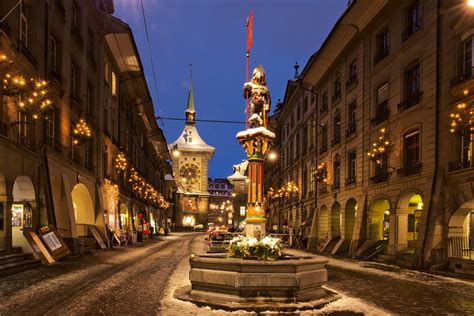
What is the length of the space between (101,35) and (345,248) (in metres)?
22.6

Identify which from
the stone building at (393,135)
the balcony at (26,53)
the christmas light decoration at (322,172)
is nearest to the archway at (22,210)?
the balcony at (26,53)

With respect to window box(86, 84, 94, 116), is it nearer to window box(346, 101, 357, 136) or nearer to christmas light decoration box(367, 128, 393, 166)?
window box(346, 101, 357, 136)

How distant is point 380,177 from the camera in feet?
79.6

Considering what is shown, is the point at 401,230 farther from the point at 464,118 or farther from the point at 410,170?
the point at 464,118

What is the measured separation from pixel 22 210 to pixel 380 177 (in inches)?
706

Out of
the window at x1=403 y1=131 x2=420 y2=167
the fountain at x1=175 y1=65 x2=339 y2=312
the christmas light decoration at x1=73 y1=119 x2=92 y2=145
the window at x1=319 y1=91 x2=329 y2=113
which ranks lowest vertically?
the fountain at x1=175 y1=65 x2=339 y2=312

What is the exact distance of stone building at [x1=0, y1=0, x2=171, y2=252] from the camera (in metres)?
17.3

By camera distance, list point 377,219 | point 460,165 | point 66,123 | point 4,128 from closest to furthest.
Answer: point 4,128
point 460,165
point 66,123
point 377,219

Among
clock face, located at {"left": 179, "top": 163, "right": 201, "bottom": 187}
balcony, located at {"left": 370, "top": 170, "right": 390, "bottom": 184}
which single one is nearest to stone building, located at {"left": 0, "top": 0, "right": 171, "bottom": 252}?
balcony, located at {"left": 370, "top": 170, "right": 390, "bottom": 184}

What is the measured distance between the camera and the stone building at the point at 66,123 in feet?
56.7

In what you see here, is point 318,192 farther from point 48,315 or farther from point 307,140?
point 48,315

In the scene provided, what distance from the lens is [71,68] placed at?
988 inches

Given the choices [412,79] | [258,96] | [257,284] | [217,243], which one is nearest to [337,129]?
[412,79]

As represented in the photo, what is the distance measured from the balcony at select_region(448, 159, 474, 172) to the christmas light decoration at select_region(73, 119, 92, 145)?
57.5ft
